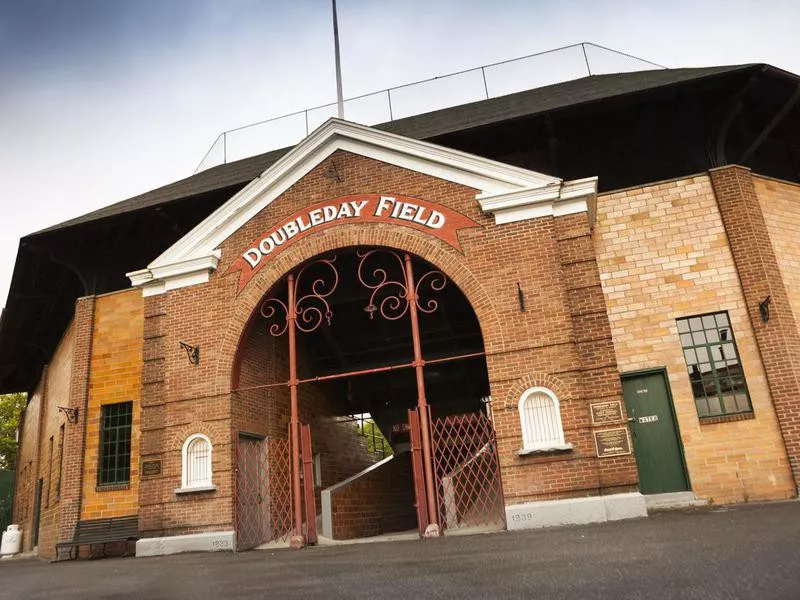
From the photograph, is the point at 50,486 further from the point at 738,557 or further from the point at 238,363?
the point at 738,557

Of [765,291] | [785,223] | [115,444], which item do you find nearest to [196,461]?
[115,444]

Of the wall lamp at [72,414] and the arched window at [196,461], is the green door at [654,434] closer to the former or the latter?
the arched window at [196,461]

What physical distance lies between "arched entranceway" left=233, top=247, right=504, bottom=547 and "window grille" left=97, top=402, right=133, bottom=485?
3.37 meters

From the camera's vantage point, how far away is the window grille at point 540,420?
404 inches

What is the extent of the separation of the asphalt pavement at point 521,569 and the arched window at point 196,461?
1838mm

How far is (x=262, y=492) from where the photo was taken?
42.7ft

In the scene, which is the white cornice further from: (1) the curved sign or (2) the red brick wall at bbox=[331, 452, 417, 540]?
(2) the red brick wall at bbox=[331, 452, 417, 540]

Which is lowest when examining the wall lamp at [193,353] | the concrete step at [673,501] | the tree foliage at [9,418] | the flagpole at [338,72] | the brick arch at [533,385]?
the concrete step at [673,501]

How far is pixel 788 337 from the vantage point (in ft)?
39.1

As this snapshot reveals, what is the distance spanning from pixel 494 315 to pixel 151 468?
22.6ft

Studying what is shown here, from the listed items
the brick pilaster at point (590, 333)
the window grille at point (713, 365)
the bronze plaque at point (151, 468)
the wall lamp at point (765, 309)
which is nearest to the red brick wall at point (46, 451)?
the bronze plaque at point (151, 468)

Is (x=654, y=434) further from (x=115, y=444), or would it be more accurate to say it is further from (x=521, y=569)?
(x=115, y=444)

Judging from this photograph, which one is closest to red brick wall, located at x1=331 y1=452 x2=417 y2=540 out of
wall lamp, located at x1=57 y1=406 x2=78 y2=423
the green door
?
the green door

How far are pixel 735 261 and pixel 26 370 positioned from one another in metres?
24.2
